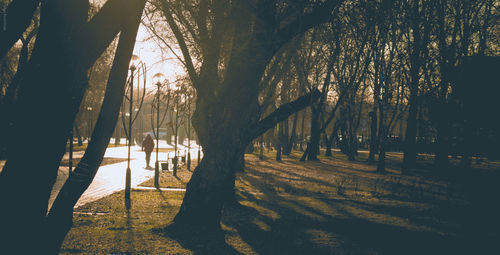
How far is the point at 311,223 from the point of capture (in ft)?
28.3

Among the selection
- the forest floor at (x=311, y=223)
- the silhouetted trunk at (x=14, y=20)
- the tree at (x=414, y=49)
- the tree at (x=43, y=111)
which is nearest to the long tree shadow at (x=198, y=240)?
the forest floor at (x=311, y=223)

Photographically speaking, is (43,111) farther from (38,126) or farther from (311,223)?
(311,223)

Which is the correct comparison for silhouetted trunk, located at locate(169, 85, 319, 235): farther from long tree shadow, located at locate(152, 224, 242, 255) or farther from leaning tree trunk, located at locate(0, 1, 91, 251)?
leaning tree trunk, located at locate(0, 1, 91, 251)

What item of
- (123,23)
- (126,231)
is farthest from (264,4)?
(126,231)

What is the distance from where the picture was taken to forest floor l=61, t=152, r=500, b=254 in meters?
6.61

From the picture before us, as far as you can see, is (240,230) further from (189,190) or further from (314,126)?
(314,126)

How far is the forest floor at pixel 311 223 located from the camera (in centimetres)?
661

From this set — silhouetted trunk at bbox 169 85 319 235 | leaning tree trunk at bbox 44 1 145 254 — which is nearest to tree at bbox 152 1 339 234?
silhouetted trunk at bbox 169 85 319 235

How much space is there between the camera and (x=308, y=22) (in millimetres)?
6727

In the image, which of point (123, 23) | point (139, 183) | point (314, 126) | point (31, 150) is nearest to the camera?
point (31, 150)

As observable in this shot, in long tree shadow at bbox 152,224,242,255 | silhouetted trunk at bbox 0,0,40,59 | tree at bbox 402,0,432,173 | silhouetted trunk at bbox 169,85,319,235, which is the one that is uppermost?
tree at bbox 402,0,432,173

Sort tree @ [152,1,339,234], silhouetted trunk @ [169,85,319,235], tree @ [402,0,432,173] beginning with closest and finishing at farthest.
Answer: tree @ [152,1,339,234] < silhouetted trunk @ [169,85,319,235] < tree @ [402,0,432,173]

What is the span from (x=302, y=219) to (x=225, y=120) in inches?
127

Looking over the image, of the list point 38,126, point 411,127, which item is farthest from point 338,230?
point 411,127
